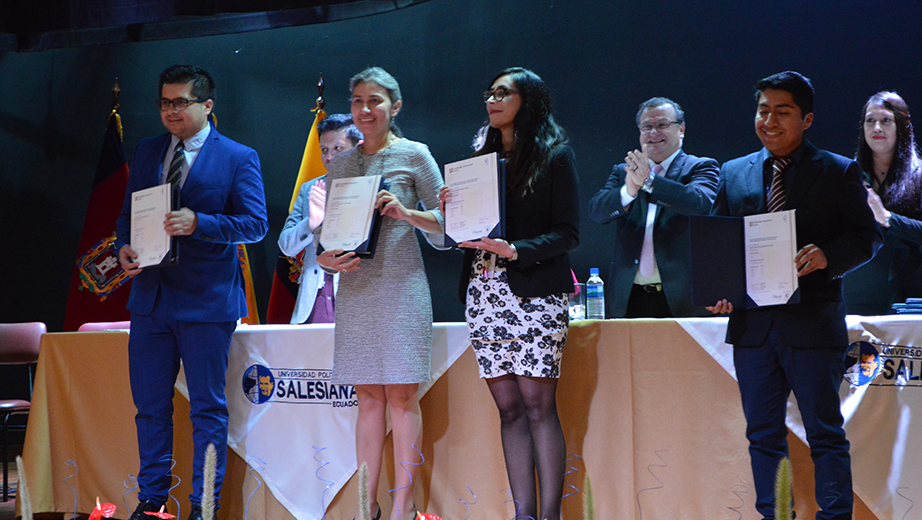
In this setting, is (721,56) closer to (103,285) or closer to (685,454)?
(685,454)

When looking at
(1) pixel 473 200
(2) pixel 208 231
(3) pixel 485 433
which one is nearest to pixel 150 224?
(2) pixel 208 231

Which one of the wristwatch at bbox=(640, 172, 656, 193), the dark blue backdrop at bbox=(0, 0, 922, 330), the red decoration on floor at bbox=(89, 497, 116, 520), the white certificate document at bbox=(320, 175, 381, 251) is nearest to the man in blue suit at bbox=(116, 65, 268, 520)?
the white certificate document at bbox=(320, 175, 381, 251)

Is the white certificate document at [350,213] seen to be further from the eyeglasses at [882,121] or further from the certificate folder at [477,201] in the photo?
the eyeglasses at [882,121]

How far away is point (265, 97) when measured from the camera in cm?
544

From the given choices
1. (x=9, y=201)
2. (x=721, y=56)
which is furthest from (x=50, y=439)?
(x=721, y=56)

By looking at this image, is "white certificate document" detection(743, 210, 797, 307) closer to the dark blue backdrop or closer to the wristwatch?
the wristwatch

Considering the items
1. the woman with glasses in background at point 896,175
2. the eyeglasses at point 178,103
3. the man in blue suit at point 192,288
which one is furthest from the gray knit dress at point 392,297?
the woman with glasses in background at point 896,175

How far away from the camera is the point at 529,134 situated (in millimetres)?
2414

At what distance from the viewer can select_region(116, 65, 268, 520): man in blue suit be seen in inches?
103

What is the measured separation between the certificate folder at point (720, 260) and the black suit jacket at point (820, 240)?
0.03 m

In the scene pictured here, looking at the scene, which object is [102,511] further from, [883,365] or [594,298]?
[594,298]

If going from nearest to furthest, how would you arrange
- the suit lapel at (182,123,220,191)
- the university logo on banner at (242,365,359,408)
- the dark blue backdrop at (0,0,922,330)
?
the suit lapel at (182,123,220,191) → the university logo on banner at (242,365,359,408) → the dark blue backdrop at (0,0,922,330)

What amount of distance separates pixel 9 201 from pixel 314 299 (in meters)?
3.90

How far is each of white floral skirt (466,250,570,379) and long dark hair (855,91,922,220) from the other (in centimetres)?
174
